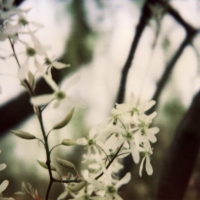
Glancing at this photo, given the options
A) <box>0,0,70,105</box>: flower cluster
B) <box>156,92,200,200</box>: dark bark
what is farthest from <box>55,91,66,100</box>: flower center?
<box>156,92,200,200</box>: dark bark

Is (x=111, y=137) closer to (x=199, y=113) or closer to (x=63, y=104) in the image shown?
(x=63, y=104)

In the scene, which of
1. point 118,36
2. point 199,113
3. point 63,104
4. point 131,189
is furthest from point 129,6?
point 63,104

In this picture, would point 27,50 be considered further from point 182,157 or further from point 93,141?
point 182,157

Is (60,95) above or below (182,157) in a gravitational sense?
above

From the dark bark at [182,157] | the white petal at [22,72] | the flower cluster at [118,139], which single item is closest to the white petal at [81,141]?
the flower cluster at [118,139]

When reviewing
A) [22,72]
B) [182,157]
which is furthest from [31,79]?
[182,157]

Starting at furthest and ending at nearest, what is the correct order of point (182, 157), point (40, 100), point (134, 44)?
1. point (134, 44)
2. point (182, 157)
3. point (40, 100)

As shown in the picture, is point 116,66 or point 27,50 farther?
point 116,66
